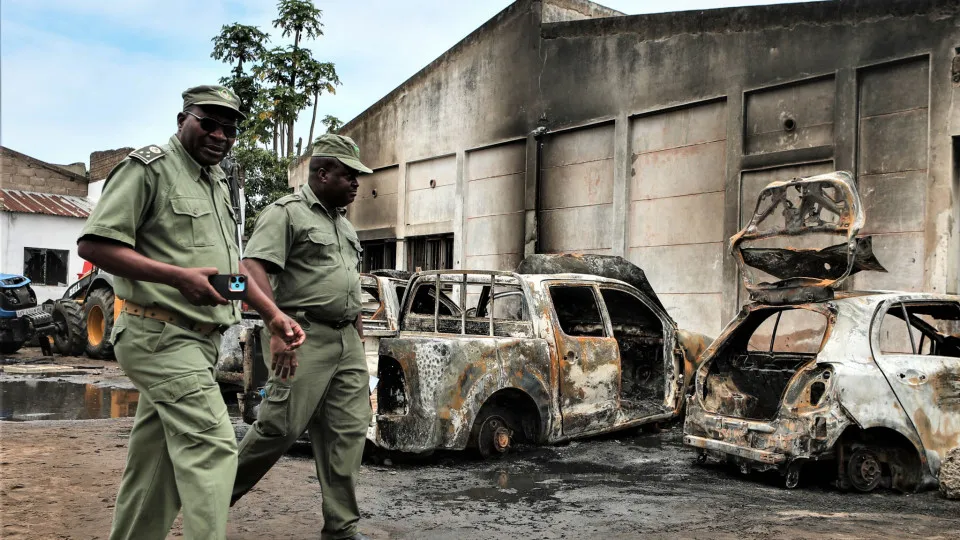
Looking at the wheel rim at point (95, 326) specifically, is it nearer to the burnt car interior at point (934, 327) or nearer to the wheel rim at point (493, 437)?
the wheel rim at point (493, 437)

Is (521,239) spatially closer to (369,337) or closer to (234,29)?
(369,337)

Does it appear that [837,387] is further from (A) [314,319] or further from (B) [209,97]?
(B) [209,97]

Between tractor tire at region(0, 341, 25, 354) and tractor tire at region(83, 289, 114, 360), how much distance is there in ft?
5.42

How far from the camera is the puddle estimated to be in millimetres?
9188

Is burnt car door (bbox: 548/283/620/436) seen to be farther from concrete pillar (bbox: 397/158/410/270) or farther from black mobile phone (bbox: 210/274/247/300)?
concrete pillar (bbox: 397/158/410/270)

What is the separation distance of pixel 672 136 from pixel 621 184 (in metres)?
1.16

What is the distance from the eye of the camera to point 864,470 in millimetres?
5852

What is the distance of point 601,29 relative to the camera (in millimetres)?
14031

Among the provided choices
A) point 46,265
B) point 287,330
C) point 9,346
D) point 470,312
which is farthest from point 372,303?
point 46,265

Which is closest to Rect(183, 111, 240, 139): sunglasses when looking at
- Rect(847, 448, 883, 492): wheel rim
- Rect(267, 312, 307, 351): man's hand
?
Rect(267, 312, 307, 351): man's hand

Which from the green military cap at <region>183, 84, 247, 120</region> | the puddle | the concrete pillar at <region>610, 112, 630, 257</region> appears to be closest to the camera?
the green military cap at <region>183, 84, 247, 120</region>

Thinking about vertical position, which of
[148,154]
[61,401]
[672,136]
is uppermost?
[672,136]

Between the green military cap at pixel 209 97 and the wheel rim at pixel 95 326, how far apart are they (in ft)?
45.4

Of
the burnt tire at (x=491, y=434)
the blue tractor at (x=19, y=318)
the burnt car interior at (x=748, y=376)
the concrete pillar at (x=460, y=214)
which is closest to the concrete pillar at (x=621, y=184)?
the concrete pillar at (x=460, y=214)
